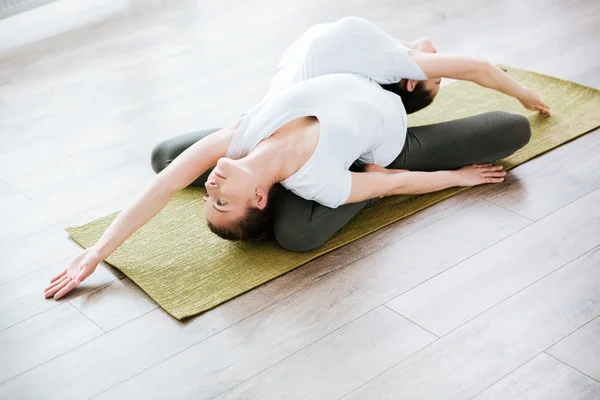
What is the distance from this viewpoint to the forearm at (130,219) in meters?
2.14

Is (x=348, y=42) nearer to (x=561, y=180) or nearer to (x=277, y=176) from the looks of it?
(x=277, y=176)

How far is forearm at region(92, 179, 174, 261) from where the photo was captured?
214 cm

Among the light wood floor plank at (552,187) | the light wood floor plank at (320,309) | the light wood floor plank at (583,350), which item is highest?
the light wood floor plank at (552,187)

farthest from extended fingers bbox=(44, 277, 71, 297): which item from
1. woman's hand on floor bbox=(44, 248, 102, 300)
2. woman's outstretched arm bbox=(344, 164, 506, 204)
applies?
woman's outstretched arm bbox=(344, 164, 506, 204)

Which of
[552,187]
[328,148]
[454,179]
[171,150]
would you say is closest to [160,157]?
[171,150]

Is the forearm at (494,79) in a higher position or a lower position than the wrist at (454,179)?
higher

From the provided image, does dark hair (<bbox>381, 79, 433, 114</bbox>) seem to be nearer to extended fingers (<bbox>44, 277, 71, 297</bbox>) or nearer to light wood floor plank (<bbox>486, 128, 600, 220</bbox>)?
light wood floor plank (<bbox>486, 128, 600, 220</bbox>)

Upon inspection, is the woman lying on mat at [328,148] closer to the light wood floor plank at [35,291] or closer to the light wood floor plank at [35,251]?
the light wood floor plank at [35,291]

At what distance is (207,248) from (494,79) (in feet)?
3.58

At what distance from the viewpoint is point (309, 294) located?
2.08 m

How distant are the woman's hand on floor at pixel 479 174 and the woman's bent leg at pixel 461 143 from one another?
0.02m

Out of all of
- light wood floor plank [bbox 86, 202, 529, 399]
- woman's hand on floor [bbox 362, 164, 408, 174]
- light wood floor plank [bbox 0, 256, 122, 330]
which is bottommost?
light wood floor plank [bbox 0, 256, 122, 330]

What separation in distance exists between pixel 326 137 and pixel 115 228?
0.61 metres

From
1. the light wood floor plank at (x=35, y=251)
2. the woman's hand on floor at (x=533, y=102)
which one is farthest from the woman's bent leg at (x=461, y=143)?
the light wood floor plank at (x=35, y=251)
